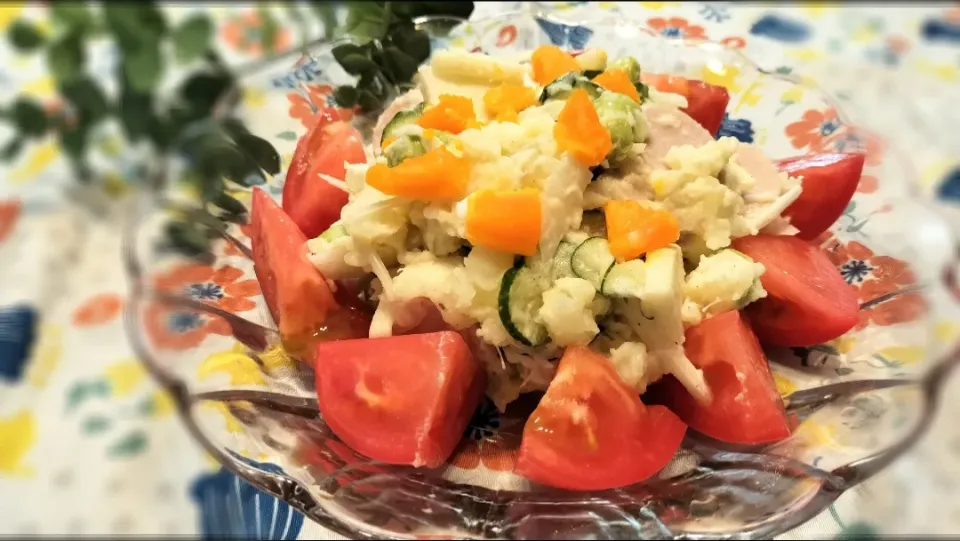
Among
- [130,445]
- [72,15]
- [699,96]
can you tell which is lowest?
[130,445]

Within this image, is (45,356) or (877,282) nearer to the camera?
(877,282)

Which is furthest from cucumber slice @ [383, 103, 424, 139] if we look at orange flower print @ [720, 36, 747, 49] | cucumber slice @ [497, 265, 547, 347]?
orange flower print @ [720, 36, 747, 49]

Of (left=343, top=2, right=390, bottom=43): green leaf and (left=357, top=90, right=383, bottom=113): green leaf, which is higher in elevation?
(left=343, top=2, right=390, bottom=43): green leaf

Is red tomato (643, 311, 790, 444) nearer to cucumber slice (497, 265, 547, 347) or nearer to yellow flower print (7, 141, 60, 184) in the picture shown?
cucumber slice (497, 265, 547, 347)

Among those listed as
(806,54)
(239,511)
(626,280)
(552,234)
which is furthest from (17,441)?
(806,54)

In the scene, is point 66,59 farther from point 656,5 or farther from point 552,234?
point 656,5

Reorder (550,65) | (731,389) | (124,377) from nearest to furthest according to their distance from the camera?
(731,389)
(550,65)
(124,377)
